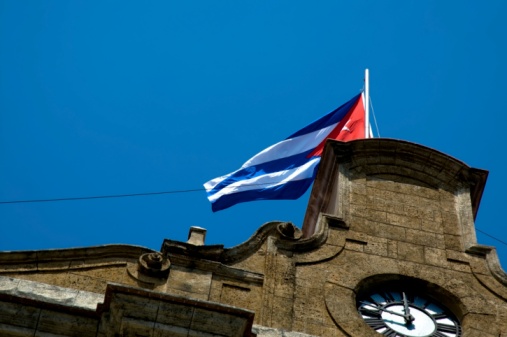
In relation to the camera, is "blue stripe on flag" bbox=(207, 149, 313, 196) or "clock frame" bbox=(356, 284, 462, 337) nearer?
"clock frame" bbox=(356, 284, 462, 337)

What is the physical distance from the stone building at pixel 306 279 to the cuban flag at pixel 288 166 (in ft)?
7.00

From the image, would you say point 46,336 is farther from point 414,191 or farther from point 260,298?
point 414,191

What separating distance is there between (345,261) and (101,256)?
12.0ft

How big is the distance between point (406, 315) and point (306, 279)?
5.10 ft

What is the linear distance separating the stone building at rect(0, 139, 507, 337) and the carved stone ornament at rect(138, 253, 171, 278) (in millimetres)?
14

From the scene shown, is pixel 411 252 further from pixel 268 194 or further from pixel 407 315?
pixel 268 194

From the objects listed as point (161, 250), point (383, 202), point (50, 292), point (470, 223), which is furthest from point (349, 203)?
point (50, 292)

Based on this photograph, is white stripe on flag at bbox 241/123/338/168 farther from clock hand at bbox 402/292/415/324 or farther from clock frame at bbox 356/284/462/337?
clock hand at bbox 402/292/415/324

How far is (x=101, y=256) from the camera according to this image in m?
18.1

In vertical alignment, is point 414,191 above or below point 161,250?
above

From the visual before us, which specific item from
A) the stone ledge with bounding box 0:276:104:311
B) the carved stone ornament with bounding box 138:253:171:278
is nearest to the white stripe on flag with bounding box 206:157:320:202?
the carved stone ornament with bounding box 138:253:171:278

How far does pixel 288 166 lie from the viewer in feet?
77.9

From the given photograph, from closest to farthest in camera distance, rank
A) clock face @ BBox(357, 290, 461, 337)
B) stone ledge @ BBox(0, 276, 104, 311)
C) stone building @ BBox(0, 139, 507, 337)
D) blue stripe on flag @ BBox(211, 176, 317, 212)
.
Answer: stone building @ BBox(0, 139, 507, 337), stone ledge @ BBox(0, 276, 104, 311), clock face @ BBox(357, 290, 461, 337), blue stripe on flag @ BBox(211, 176, 317, 212)

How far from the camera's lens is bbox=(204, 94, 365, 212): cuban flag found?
75.1ft
